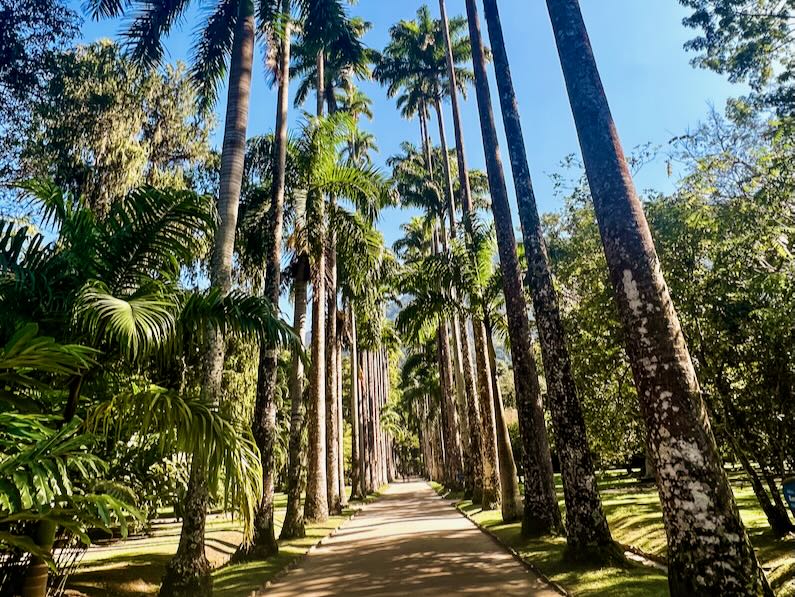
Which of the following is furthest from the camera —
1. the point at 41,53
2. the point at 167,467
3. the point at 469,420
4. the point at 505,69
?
the point at 469,420

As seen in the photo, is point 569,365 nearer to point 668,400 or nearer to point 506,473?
point 668,400

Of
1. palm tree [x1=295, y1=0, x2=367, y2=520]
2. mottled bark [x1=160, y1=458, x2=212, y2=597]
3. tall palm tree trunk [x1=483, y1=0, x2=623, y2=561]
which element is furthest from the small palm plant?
palm tree [x1=295, y1=0, x2=367, y2=520]

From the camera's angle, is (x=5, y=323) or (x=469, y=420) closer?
(x=5, y=323)

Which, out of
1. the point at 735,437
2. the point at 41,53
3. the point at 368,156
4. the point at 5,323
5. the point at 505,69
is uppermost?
the point at 368,156

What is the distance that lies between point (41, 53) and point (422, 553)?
15.6 metres

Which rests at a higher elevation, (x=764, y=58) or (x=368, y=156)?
(x=368, y=156)

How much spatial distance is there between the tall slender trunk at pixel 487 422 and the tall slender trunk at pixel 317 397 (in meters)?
5.18

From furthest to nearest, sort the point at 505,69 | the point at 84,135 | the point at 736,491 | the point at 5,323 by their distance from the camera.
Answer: the point at 736,491, the point at 84,135, the point at 505,69, the point at 5,323

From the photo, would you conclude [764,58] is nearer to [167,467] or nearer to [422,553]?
[422,553]

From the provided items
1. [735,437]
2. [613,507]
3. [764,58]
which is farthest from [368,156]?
[735,437]

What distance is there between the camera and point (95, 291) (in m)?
4.61

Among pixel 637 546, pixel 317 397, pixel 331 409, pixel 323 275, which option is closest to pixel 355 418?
pixel 331 409

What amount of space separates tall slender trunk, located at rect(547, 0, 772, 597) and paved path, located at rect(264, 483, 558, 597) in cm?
255

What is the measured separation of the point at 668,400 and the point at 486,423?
39.9 feet
